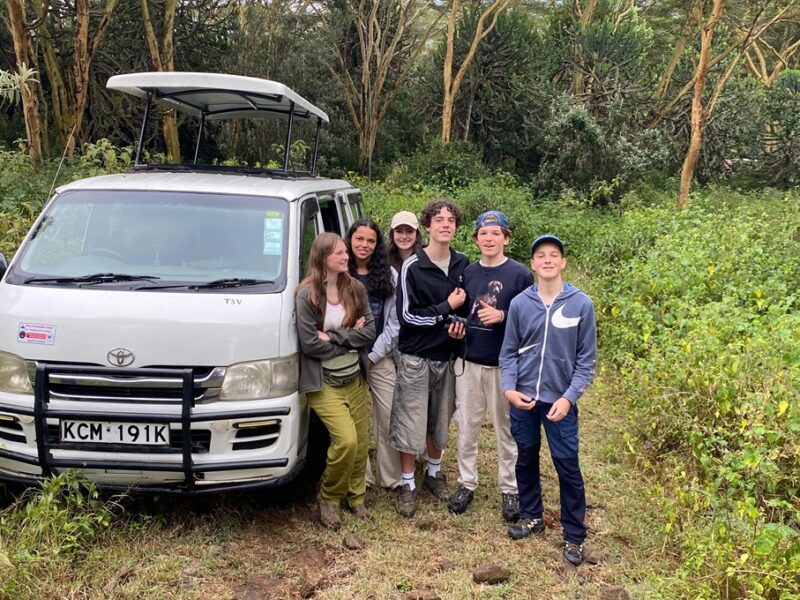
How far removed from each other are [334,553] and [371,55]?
18.7 m

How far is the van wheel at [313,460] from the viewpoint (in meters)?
4.33

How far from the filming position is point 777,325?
14.9 ft

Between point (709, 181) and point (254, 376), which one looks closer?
point (254, 376)

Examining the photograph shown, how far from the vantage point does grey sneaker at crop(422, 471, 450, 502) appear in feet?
13.9

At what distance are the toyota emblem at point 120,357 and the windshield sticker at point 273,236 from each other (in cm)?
96

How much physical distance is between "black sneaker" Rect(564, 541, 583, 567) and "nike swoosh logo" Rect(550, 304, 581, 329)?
1.18 metres

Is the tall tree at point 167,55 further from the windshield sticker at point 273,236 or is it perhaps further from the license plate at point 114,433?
the license plate at point 114,433

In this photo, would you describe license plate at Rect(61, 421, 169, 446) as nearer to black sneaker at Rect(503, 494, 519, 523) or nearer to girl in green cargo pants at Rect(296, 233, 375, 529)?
girl in green cargo pants at Rect(296, 233, 375, 529)

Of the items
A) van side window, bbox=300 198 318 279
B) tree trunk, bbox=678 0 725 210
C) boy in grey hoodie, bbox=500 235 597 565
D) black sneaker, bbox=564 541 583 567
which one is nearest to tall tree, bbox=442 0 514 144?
tree trunk, bbox=678 0 725 210

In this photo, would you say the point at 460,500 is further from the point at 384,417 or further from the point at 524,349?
the point at 524,349

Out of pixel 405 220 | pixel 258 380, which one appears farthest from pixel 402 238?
pixel 258 380

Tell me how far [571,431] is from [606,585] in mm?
780

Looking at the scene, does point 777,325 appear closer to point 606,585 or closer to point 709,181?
point 606,585

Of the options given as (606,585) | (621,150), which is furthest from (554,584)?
(621,150)
